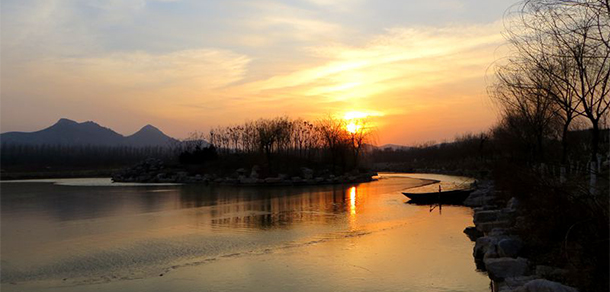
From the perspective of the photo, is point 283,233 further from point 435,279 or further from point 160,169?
point 160,169

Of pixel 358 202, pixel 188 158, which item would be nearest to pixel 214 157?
pixel 188 158

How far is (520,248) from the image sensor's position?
7.80 metres

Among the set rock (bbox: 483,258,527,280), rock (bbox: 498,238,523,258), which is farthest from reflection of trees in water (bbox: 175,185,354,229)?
rock (bbox: 483,258,527,280)

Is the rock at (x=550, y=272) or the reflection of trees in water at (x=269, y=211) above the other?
the rock at (x=550, y=272)

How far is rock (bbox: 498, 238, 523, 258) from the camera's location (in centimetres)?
772

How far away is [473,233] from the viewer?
12.0 m

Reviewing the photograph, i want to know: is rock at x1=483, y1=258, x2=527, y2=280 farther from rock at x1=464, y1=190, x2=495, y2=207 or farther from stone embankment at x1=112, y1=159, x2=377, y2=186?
stone embankment at x1=112, y1=159, x2=377, y2=186

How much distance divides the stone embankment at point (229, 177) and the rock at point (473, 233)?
2338 centimetres

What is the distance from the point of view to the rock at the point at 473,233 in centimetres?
1158

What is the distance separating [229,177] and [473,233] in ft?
95.5

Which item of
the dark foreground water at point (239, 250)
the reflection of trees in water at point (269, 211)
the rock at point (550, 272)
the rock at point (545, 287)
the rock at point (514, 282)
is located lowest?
the dark foreground water at point (239, 250)

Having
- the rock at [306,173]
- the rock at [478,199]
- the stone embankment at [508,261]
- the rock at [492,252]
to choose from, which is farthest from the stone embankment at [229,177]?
the rock at [492,252]

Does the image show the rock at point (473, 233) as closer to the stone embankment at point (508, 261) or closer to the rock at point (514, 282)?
the stone embankment at point (508, 261)

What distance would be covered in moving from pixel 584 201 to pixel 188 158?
136 ft
